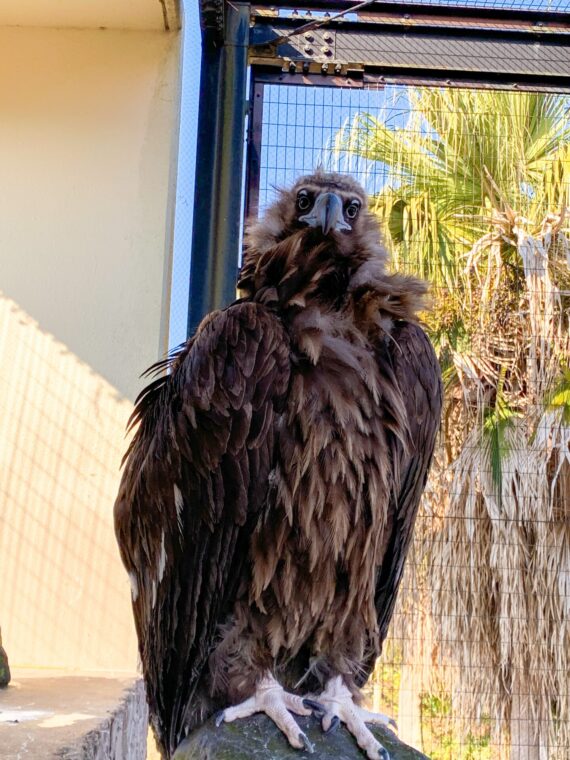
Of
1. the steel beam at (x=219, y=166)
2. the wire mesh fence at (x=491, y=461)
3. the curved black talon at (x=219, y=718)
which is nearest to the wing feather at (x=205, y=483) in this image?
the curved black talon at (x=219, y=718)

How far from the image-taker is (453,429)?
23.8 ft

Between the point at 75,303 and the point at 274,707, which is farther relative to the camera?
the point at 75,303

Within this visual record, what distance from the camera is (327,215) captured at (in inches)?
103

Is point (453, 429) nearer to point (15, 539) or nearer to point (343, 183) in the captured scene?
point (15, 539)

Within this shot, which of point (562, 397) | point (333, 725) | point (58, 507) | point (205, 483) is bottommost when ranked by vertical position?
point (333, 725)

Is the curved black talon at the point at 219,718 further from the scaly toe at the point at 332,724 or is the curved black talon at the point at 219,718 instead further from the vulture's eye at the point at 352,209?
the vulture's eye at the point at 352,209

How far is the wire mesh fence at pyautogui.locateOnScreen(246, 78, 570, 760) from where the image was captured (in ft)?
20.8

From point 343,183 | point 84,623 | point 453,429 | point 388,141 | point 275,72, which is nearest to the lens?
point 343,183

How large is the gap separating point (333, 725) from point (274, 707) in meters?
0.17

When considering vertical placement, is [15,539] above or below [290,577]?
below

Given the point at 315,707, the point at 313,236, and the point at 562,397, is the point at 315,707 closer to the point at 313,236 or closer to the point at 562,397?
the point at 313,236

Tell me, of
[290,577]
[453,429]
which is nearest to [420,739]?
[453,429]

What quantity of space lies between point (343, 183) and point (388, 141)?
10.7 feet

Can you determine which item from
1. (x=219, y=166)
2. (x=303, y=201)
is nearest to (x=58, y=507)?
(x=219, y=166)
